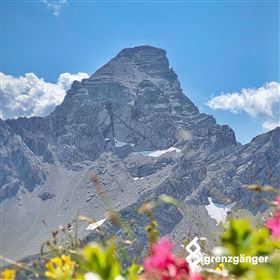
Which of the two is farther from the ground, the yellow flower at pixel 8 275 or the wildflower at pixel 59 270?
the wildflower at pixel 59 270

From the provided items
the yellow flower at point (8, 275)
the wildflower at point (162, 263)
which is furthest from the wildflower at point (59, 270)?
the wildflower at point (162, 263)

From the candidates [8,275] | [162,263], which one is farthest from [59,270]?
[162,263]

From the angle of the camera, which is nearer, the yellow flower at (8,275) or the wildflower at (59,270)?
the yellow flower at (8,275)

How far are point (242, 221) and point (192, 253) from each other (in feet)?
2.89

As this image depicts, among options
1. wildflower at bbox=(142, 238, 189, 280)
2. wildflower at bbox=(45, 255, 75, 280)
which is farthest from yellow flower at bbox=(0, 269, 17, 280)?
wildflower at bbox=(142, 238, 189, 280)

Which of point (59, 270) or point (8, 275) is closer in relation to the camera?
point (8, 275)

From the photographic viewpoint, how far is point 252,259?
121cm

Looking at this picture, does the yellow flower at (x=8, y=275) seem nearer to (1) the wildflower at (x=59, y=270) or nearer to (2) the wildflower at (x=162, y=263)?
(1) the wildflower at (x=59, y=270)

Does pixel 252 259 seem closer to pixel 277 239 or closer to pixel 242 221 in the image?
pixel 242 221

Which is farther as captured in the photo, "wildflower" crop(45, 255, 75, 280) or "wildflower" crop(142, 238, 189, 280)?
"wildflower" crop(45, 255, 75, 280)

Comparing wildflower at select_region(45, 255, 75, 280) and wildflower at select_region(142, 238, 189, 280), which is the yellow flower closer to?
wildflower at select_region(45, 255, 75, 280)

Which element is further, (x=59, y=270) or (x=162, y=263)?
(x=59, y=270)

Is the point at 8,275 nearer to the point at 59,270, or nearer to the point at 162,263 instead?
the point at 59,270

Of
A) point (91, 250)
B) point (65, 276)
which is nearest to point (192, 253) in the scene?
point (65, 276)
